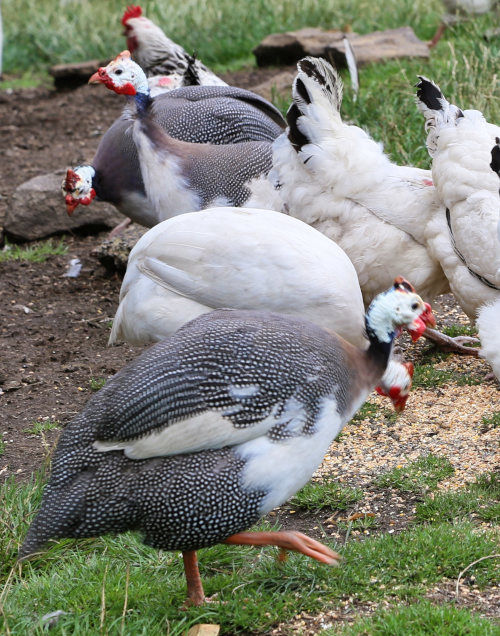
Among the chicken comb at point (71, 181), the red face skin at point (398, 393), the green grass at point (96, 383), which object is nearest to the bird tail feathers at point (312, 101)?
the chicken comb at point (71, 181)

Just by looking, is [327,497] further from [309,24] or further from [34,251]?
[309,24]

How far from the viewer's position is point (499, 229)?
3.93 meters

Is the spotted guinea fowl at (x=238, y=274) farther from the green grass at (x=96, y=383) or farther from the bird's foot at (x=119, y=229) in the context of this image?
the bird's foot at (x=119, y=229)

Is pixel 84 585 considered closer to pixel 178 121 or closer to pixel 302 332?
pixel 302 332

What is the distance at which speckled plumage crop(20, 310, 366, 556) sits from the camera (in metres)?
2.97

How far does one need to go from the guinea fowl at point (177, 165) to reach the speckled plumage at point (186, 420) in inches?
81.7

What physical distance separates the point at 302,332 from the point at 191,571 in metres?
0.89

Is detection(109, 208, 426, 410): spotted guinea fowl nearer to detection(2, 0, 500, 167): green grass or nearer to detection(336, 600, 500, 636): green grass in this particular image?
detection(336, 600, 500, 636): green grass

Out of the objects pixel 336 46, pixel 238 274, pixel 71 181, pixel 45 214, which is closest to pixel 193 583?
pixel 238 274

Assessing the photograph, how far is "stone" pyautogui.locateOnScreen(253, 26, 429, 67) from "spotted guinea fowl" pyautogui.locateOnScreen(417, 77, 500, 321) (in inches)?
162

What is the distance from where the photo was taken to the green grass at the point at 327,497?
3.91 meters

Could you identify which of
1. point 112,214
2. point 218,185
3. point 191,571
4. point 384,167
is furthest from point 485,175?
point 112,214

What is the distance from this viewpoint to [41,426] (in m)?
4.56

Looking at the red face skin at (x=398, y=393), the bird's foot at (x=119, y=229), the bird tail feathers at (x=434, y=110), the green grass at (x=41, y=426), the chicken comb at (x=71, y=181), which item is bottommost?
the bird's foot at (x=119, y=229)
